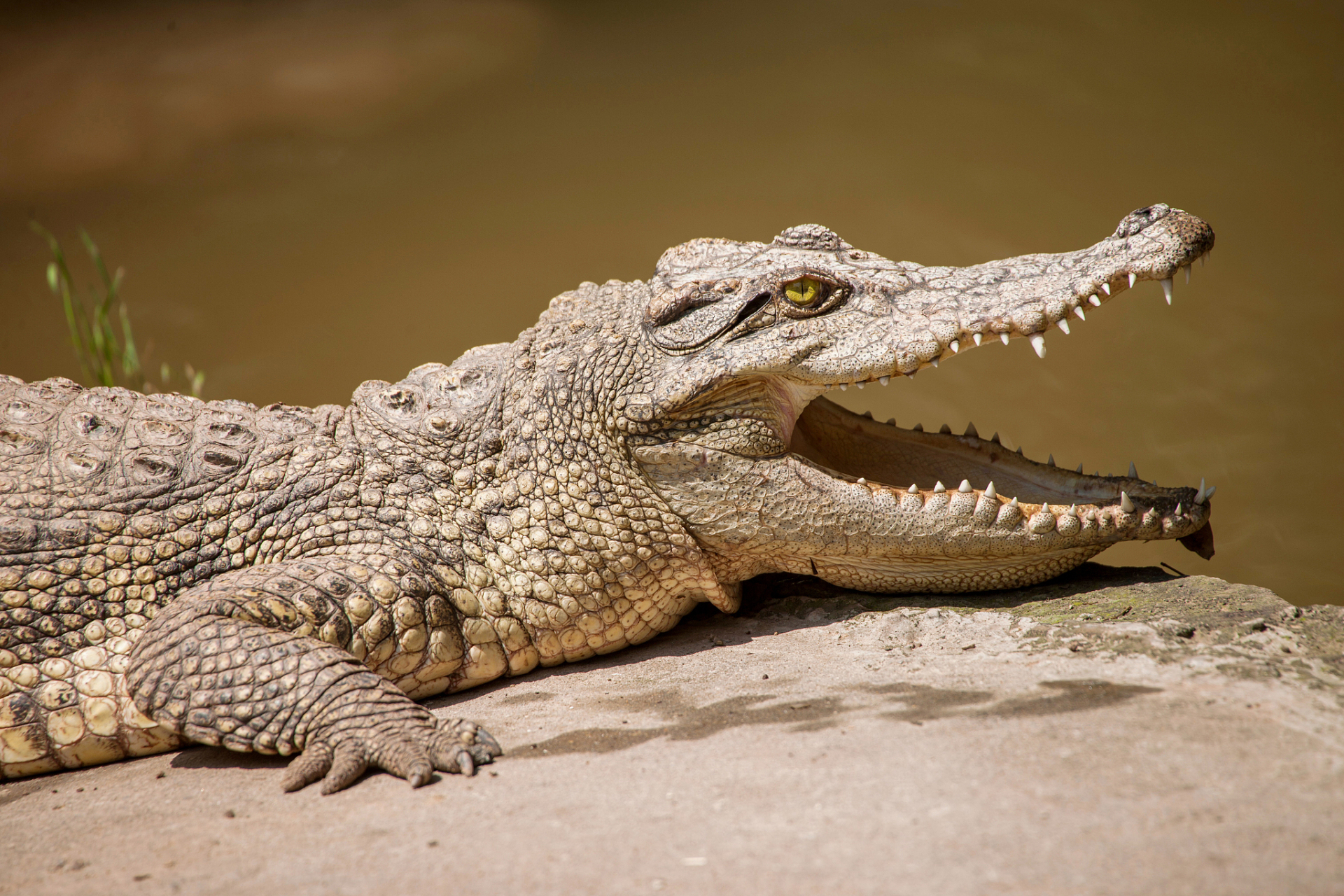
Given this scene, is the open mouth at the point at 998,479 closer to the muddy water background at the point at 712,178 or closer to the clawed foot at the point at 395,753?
the clawed foot at the point at 395,753

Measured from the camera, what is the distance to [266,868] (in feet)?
6.17

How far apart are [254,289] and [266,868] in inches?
277

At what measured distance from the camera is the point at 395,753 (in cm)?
227

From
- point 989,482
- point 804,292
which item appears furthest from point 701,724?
point 804,292

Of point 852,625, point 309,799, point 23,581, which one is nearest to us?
point 309,799

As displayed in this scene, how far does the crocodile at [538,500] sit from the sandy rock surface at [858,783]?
0.22 metres

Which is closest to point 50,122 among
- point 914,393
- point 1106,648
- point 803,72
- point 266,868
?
point 803,72

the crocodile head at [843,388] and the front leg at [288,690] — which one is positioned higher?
the crocodile head at [843,388]

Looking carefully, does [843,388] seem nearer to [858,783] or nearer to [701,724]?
[701,724]

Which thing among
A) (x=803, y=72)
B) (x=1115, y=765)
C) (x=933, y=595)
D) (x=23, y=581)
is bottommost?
(x=1115, y=765)

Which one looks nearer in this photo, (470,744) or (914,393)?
(470,744)

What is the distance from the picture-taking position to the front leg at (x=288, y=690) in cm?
231

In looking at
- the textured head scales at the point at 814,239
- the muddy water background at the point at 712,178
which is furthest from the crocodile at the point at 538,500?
the muddy water background at the point at 712,178

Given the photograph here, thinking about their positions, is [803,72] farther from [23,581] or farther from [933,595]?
[23,581]
